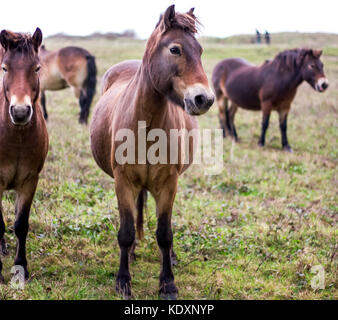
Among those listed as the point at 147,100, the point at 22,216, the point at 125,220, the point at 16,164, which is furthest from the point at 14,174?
the point at 147,100

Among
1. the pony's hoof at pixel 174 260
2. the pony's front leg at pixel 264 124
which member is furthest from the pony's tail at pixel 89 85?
the pony's hoof at pixel 174 260

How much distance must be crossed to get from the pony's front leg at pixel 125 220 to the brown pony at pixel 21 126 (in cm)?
89

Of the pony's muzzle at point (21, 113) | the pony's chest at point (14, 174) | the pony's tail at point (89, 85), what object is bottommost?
the pony's chest at point (14, 174)

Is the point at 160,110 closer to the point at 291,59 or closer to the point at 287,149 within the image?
the point at 287,149

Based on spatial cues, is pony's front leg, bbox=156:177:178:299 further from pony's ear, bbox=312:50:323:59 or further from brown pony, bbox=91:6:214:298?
pony's ear, bbox=312:50:323:59

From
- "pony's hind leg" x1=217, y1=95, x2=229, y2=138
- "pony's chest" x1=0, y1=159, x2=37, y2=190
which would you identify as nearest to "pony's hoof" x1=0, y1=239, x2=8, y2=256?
"pony's chest" x1=0, y1=159, x2=37, y2=190

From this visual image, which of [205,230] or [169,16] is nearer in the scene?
[169,16]

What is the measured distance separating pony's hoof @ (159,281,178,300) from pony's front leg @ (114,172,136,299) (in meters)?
0.31

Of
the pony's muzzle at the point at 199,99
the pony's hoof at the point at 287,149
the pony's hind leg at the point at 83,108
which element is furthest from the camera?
the pony's hind leg at the point at 83,108

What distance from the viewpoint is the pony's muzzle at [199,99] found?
2.92m

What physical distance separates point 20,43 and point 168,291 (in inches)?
101

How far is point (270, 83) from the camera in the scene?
10.4 m

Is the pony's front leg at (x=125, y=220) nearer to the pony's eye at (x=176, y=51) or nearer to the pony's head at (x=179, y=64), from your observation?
the pony's head at (x=179, y=64)
